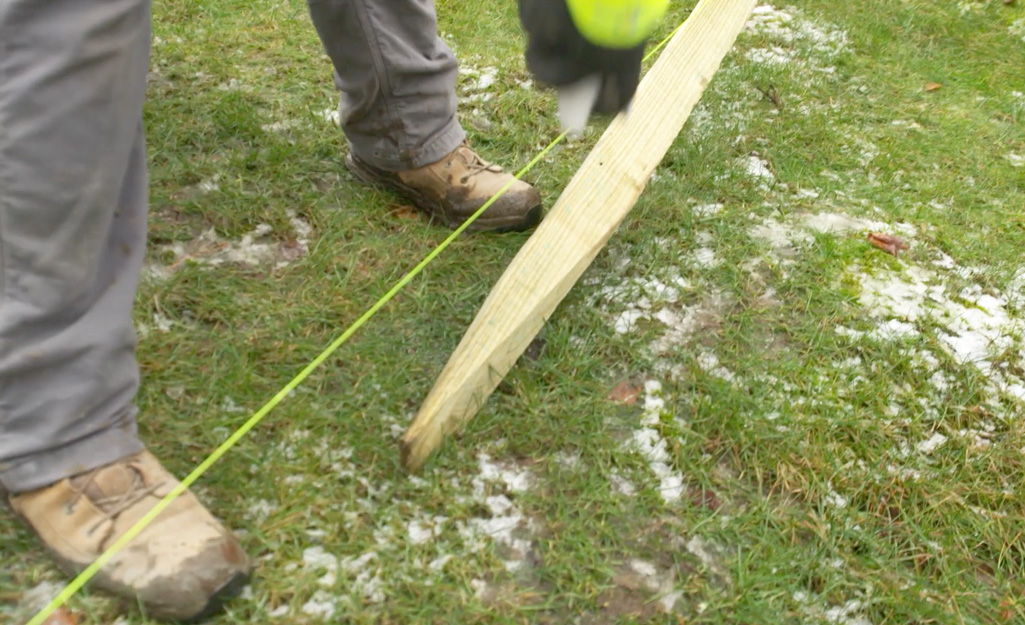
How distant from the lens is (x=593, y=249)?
5.82 feet

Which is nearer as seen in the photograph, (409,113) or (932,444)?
(932,444)

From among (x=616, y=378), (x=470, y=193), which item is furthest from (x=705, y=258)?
(x=470, y=193)

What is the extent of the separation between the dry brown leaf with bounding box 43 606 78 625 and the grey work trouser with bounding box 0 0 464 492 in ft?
0.68

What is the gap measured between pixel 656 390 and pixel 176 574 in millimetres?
1043

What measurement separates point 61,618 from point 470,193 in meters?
1.34

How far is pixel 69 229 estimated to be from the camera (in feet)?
4.13

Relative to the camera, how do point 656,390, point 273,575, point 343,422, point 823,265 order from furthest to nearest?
point 823,265, point 656,390, point 343,422, point 273,575

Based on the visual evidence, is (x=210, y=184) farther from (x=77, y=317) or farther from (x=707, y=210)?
(x=707, y=210)

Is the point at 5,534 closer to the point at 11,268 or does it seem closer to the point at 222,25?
the point at 11,268

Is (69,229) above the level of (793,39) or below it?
above

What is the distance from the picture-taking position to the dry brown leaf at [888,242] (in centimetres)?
→ 229

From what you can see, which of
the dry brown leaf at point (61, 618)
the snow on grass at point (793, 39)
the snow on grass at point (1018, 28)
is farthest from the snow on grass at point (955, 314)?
the snow on grass at point (1018, 28)

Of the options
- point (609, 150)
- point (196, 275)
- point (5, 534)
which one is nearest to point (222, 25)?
point (196, 275)

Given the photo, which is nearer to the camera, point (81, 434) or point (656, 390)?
point (81, 434)
